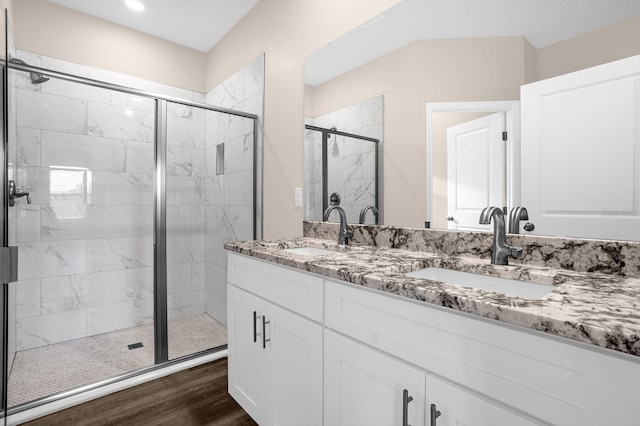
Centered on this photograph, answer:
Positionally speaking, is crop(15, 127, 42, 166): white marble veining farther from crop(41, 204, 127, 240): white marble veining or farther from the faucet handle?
the faucet handle

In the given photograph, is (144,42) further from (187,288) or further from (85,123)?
(187,288)

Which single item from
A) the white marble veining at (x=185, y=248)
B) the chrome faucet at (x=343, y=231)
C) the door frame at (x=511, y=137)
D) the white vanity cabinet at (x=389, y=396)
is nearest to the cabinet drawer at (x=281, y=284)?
the white vanity cabinet at (x=389, y=396)

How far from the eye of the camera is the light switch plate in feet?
6.86

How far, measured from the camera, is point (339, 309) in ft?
3.31

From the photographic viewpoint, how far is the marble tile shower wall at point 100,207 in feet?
7.43

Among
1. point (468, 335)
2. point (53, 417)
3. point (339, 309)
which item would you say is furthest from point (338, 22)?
point (53, 417)

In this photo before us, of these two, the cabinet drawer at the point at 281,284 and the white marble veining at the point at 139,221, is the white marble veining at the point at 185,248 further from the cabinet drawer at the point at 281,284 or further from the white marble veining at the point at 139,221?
the cabinet drawer at the point at 281,284

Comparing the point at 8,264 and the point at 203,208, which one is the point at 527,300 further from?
the point at 203,208

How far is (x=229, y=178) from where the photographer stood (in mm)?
2682

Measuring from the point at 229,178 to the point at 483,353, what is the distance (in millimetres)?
2352

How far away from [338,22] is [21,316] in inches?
110

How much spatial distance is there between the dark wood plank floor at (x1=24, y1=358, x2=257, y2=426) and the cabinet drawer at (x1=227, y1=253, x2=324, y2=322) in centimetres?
67

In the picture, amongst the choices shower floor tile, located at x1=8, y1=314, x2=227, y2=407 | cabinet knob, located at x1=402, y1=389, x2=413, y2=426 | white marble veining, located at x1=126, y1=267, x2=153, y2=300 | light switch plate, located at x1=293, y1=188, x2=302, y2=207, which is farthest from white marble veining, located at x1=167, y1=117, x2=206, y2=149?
cabinet knob, located at x1=402, y1=389, x2=413, y2=426

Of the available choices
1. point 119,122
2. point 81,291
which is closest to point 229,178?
point 119,122
